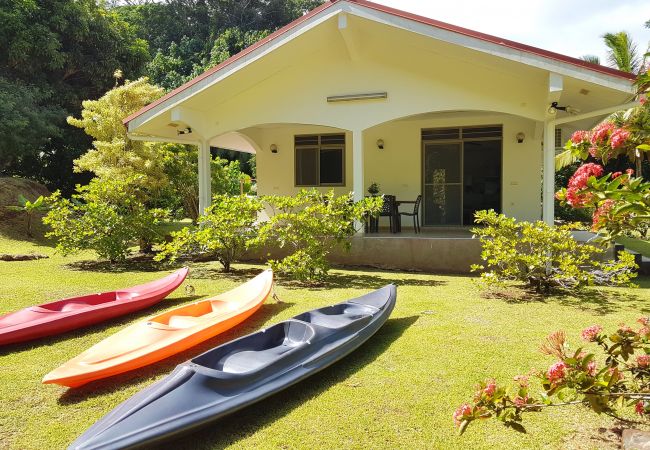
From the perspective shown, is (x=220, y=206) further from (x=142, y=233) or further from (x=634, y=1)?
(x=634, y=1)

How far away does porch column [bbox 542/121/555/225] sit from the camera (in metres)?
8.84

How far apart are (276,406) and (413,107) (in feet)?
23.9

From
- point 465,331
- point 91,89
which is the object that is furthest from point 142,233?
point 91,89

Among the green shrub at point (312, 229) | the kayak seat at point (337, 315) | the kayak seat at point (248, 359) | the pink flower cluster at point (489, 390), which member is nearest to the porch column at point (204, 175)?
the green shrub at point (312, 229)

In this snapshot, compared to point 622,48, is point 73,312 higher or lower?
lower

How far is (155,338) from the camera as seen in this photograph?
4.34m

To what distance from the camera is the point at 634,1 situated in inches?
294

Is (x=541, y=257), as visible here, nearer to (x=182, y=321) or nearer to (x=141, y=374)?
(x=182, y=321)

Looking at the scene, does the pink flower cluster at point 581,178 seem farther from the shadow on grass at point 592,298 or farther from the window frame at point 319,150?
the window frame at point 319,150

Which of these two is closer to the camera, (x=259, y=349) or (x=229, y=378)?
(x=229, y=378)

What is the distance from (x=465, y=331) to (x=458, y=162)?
777 cm

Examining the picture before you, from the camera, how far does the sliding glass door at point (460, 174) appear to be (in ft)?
40.0

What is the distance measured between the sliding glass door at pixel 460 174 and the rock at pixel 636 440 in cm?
966

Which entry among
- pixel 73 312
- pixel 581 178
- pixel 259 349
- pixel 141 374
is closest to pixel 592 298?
pixel 581 178
